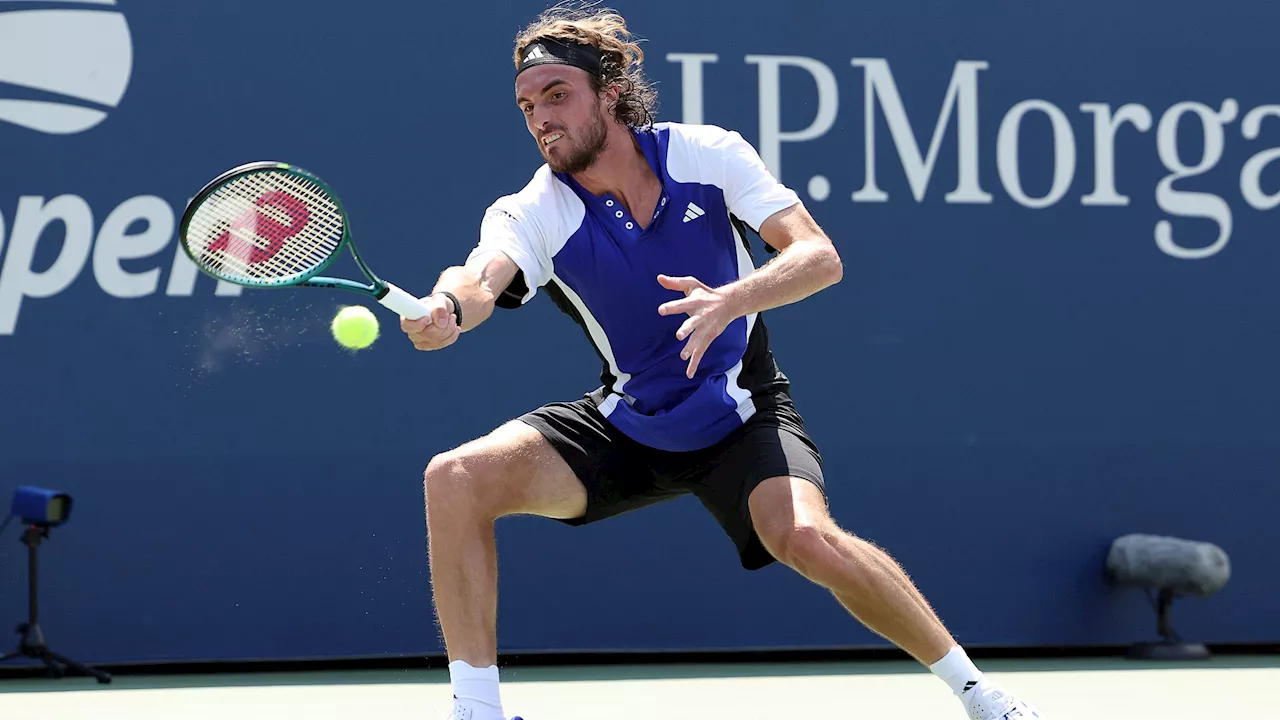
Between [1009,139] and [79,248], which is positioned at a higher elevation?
[1009,139]

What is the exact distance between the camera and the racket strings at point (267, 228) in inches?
123

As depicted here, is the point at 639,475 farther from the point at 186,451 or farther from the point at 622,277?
the point at 186,451

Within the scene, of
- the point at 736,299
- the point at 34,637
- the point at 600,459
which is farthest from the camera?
the point at 34,637

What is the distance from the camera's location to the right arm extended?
2.97 m

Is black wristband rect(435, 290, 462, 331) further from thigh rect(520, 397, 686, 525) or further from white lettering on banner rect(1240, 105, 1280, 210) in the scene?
white lettering on banner rect(1240, 105, 1280, 210)

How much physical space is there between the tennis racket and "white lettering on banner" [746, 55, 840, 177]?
8.28 ft

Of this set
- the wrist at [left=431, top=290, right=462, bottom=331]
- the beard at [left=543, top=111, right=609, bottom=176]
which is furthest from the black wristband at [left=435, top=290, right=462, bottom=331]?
the beard at [left=543, top=111, right=609, bottom=176]

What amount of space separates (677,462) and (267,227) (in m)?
0.96

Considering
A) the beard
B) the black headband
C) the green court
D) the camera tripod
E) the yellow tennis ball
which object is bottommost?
the green court

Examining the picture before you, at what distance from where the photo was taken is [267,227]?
3199mm

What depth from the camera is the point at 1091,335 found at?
558cm

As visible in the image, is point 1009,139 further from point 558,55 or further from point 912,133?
point 558,55

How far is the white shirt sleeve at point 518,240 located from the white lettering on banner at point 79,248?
212 cm

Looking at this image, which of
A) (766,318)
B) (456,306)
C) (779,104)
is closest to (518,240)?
(456,306)
